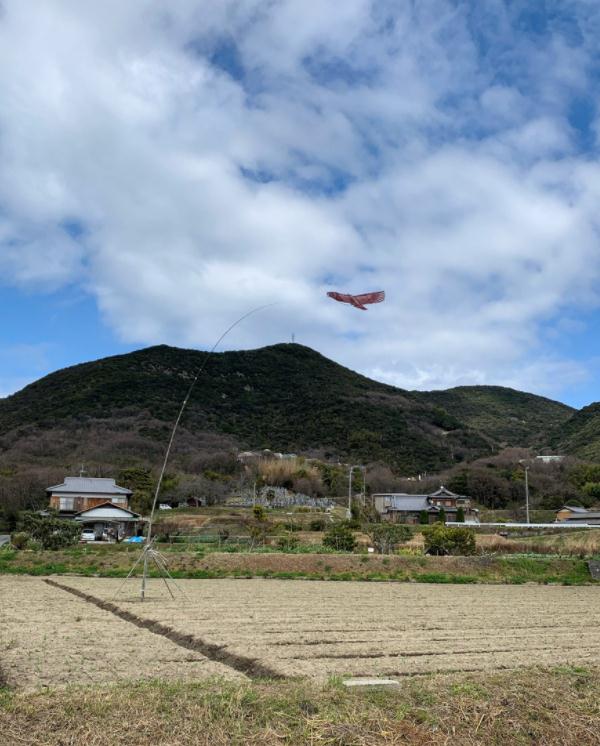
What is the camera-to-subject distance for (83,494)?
2248 inches

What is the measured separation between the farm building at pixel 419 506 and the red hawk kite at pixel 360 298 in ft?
170

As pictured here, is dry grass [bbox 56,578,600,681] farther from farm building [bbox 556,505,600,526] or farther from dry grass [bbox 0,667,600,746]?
farm building [bbox 556,505,600,526]

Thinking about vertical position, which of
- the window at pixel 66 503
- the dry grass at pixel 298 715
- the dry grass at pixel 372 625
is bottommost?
the dry grass at pixel 372 625

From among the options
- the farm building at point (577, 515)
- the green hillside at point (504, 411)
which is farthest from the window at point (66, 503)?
the green hillside at point (504, 411)

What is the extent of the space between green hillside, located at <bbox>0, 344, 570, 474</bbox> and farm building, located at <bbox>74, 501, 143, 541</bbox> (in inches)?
715

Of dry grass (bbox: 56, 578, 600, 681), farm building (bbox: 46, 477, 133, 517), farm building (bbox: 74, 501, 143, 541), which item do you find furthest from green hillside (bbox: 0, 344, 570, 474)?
dry grass (bbox: 56, 578, 600, 681)

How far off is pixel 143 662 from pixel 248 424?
9745 centimetres

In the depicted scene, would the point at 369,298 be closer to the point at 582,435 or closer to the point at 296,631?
the point at 296,631

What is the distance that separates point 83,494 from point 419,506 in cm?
3325

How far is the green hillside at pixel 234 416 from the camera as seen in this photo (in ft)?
271

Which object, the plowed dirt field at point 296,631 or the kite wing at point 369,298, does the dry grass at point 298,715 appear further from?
the kite wing at point 369,298

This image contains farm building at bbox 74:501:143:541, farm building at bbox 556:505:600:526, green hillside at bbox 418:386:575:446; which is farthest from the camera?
green hillside at bbox 418:386:575:446

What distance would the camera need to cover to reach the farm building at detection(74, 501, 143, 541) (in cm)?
5381

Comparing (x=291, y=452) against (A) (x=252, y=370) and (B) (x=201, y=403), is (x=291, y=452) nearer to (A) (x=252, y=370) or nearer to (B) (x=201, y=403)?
(B) (x=201, y=403)
